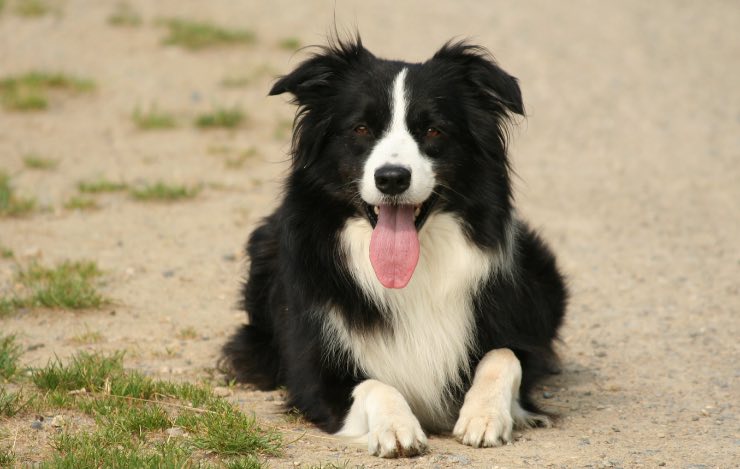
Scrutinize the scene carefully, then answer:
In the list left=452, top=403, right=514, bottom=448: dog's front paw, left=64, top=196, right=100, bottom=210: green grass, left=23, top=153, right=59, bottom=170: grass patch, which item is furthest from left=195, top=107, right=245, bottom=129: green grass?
left=452, top=403, right=514, bottom=448: dog's front paw

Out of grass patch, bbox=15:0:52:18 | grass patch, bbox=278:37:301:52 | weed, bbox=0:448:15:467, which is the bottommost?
weed, bbox=0:448:15:467

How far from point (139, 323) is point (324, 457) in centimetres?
264

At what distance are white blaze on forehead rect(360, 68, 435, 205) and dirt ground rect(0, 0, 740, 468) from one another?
76 centimetres

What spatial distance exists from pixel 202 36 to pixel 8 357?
9.25 m

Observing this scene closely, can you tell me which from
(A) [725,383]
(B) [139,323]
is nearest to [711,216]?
(A) [725,383]

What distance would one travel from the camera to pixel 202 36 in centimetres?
1410

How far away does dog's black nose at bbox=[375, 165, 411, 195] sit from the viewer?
466 centimetres

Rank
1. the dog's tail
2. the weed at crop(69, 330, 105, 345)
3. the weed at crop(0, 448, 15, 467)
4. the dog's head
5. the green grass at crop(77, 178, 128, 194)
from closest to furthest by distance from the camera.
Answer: the weed at crop(0, 448, 15, 467), the dog's head, the dog's tail, the weed at crop(69, 330, 105, 345), the green grass at crop(77, 178, 128, 194)

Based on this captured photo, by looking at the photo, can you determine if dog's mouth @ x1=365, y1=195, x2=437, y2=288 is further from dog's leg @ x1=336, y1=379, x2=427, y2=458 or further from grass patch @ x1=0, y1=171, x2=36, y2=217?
grass patch @ x1=0, y1=171, x2=36, y2=217

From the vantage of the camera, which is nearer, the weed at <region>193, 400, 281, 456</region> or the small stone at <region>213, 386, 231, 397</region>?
the weed at <region>193, 400, 281, 456</region>

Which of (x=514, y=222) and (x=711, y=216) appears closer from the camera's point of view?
(x=514, y=222)

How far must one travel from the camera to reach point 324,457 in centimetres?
445

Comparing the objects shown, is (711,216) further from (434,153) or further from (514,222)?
(434,153)

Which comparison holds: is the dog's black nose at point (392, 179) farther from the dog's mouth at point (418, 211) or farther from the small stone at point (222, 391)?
the small stone at point (222, 391)
